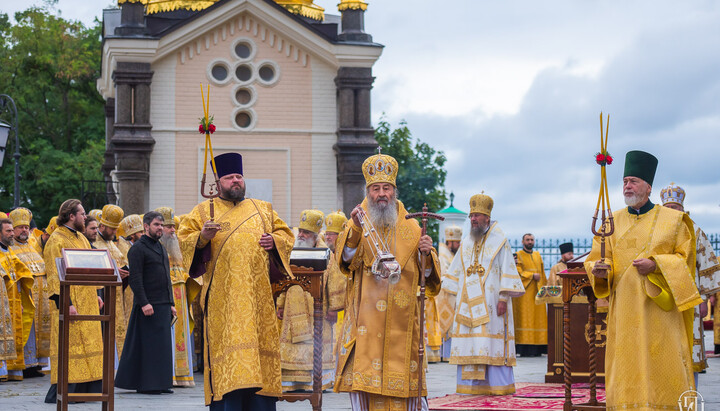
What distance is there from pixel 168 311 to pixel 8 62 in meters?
31.4

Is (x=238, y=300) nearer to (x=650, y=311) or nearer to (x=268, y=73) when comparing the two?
(x=650, y=311)

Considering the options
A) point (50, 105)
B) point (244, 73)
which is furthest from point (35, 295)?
point (50, 105)

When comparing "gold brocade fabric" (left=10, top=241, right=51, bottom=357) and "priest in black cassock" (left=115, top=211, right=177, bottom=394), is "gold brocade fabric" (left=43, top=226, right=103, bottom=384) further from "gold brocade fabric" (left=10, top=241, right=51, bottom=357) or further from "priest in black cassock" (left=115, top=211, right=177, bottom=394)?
"gold brocade fabric" (left=10, top=241, right=51, bottom=357)

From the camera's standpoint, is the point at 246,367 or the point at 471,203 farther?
the point at 471,203

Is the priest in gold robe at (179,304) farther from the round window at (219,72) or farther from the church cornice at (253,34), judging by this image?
the round window at (219,72)

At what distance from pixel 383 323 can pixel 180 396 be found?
13.8ft

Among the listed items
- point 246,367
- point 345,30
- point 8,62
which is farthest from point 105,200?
point 246,367

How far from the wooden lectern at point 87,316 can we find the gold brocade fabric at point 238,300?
29.5 inches

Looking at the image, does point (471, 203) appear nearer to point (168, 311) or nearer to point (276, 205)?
point (168, 311)

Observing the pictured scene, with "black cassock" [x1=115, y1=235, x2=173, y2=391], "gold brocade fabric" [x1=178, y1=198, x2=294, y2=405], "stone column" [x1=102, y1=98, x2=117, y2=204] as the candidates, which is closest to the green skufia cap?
"gold brocade fabric" [x1=178, y1=198, x2=294, y2=405]

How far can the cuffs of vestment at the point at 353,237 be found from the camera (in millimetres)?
7762

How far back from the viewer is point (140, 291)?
422 inches

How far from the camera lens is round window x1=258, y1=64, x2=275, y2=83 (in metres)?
25.4

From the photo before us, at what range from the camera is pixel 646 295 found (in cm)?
809
